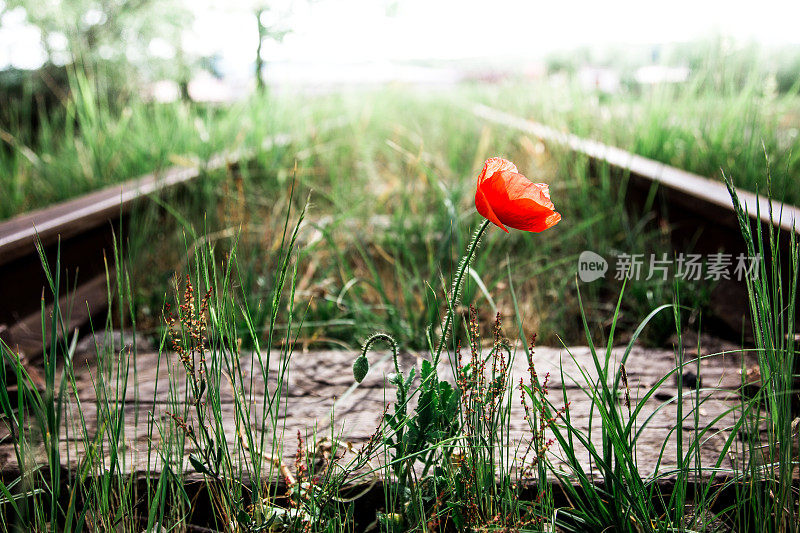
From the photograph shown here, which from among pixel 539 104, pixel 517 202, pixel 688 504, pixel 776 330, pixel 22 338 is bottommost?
pixel 688 504

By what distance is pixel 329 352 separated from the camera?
77.9 inches

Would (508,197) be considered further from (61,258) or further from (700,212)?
(61,258)

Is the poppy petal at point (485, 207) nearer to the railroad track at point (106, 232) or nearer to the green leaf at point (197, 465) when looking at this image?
the green leaf at point (197, 465)

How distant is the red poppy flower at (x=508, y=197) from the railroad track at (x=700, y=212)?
82cm

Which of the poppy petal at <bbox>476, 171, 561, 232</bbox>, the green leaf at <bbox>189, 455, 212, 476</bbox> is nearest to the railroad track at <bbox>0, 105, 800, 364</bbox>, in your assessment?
Answer: the green leaf at <bbox>189, 455, 212, 476</bbox>

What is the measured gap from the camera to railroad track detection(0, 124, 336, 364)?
1896mm

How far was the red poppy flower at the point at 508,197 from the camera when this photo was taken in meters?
1.02

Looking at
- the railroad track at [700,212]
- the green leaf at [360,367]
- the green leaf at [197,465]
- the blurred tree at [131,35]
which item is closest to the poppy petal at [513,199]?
the green leaf at [360,367]

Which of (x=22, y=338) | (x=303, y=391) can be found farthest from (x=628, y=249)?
(x=22, y=338)

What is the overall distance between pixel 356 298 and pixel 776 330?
57.5 inches

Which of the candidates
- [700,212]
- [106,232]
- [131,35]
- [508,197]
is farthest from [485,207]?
[131,35]

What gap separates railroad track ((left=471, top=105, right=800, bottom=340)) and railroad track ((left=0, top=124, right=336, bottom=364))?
6.26 feet

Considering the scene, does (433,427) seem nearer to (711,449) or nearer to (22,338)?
(711,449)

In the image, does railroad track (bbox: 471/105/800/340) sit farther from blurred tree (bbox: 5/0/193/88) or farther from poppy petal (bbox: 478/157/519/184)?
blurred tree (bbox: 5/0/193/88)
